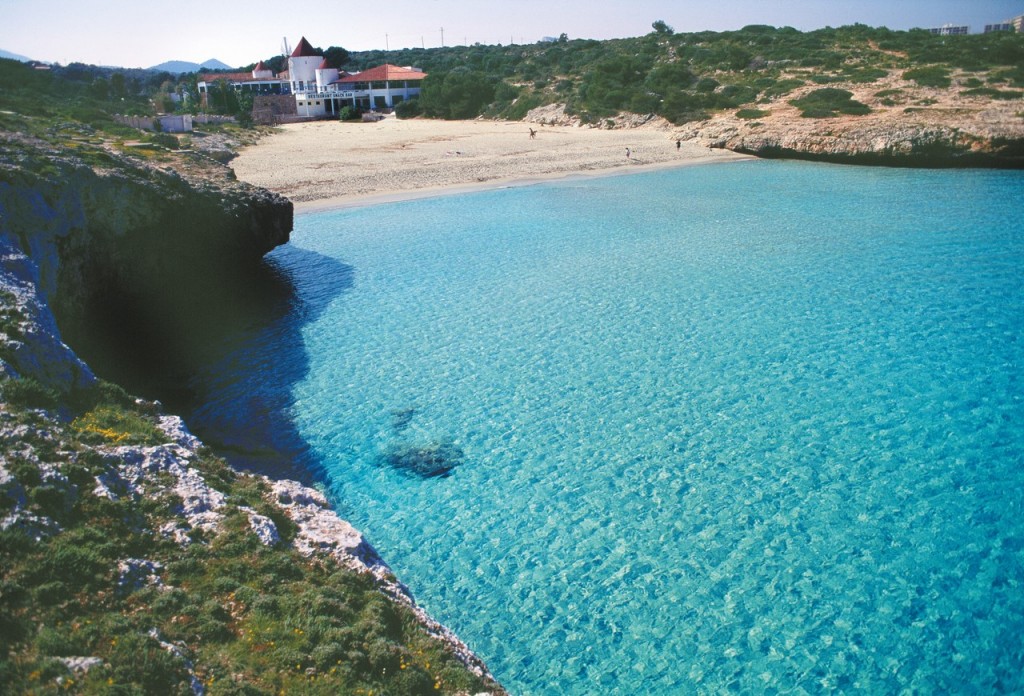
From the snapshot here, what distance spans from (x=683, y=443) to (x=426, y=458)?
4457 millimetres

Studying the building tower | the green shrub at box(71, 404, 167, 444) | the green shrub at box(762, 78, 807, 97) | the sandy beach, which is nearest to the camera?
the green shrub at box(71, 404, 167, 444)

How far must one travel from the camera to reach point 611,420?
12719mm

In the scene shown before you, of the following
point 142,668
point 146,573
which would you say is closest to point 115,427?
point 146,573

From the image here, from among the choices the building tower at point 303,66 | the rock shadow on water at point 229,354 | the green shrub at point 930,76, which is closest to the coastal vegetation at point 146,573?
the rock shadow on water at point 229,354

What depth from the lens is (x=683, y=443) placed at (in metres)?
11.8

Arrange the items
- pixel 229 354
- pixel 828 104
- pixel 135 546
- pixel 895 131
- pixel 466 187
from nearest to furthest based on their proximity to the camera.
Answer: pixel 135 546
pixel 229 354
pixel 466 187
pixel 895 131
pixel 828 104

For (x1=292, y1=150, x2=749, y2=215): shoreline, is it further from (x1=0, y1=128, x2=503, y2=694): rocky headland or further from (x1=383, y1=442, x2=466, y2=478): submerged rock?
(x1=383, y1=442, x2=466, y2=478): submerged rock

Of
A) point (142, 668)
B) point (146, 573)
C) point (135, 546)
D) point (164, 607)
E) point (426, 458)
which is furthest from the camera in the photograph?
point (426, 458)

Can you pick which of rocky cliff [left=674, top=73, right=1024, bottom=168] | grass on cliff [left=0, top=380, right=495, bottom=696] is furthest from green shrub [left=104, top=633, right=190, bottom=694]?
rocky cliff [left=674, top=73, right=1024, bottom=168]

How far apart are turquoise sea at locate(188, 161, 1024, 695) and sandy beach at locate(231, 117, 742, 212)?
40.9 feet

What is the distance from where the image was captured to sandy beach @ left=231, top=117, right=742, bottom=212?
35.7 metres

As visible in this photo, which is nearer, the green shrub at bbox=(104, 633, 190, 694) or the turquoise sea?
the green shrub at bbox=(104, 633, 190, 694)

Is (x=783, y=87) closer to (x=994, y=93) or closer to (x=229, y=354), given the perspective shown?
(x=994, y=93)

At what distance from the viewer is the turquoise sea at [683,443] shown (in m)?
8.02
